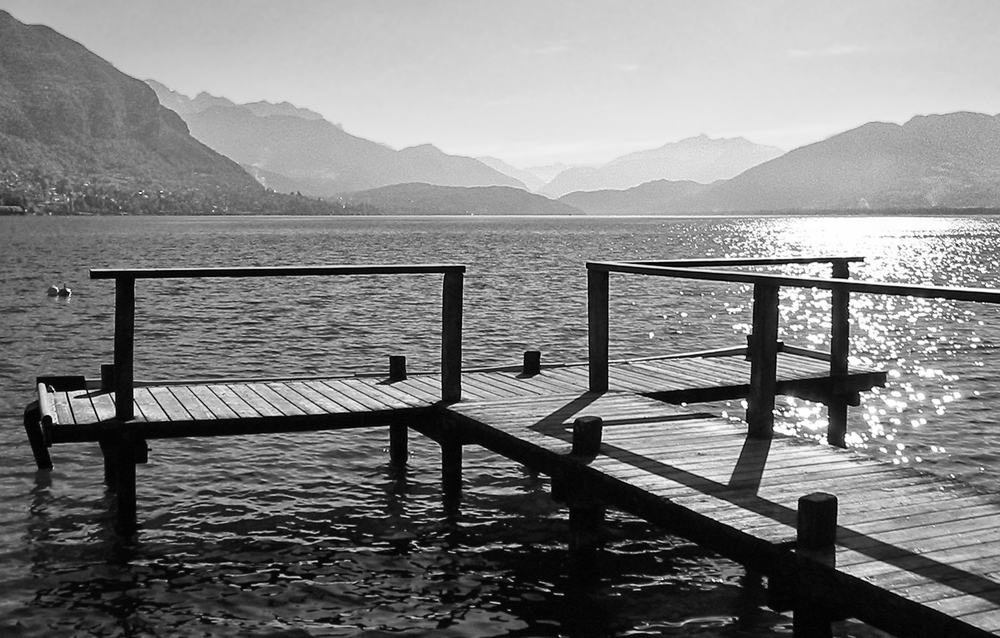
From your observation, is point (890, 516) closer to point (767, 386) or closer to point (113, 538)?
point (767, 386)

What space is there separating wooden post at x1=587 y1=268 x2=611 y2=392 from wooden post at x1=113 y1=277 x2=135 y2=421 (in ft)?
15.3

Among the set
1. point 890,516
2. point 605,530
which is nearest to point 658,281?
point 605,530

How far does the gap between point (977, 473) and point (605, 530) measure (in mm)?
6737

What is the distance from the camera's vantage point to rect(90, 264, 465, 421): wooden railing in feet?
31.6

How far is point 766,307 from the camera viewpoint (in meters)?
8.60

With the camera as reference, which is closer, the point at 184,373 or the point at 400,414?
the point at 400,414

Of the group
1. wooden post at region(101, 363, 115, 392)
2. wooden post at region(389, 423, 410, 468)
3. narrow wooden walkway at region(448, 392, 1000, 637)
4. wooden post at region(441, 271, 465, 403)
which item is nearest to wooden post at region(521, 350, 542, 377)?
wooden post at region(441, 271, 465, 403)

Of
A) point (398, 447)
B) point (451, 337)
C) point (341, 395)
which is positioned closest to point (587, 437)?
point (451, 337)

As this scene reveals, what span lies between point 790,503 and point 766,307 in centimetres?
202

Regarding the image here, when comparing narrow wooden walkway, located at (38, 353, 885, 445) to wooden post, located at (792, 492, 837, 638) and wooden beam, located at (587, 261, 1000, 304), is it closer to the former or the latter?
wooden beam, located at (587, 261, 1000, 304)

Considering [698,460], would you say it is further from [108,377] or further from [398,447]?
[108,377]

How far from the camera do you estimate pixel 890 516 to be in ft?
22.3

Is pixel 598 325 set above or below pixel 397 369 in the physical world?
above

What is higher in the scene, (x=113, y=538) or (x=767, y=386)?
(x=767, y=386)
